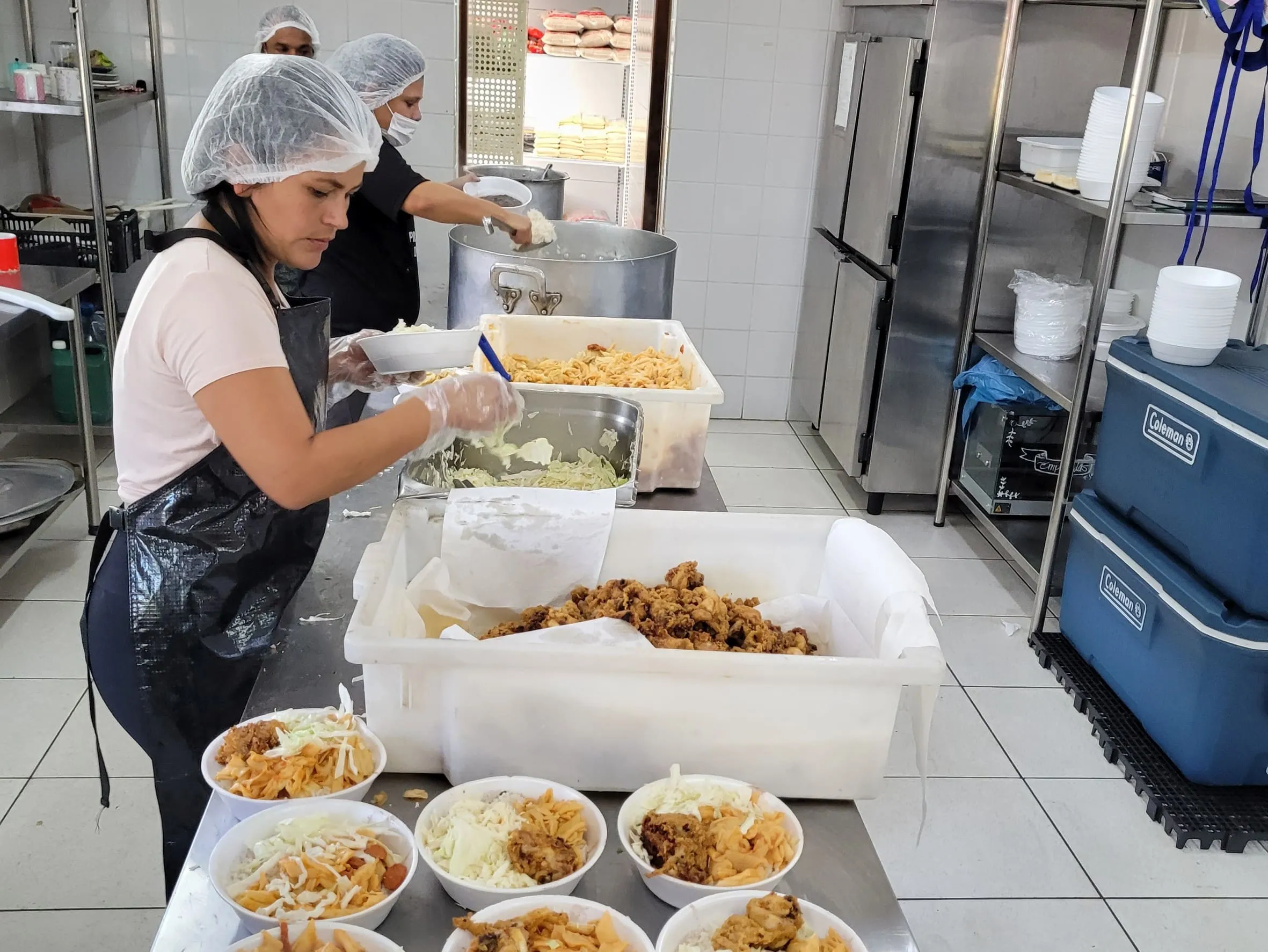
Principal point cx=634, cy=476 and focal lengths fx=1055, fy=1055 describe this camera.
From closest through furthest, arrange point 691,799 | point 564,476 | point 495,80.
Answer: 1. point 691,799
2. point 564,476
3. point 495,80

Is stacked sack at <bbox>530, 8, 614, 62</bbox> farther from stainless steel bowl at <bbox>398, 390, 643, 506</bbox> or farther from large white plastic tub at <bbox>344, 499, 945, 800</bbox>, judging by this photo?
large white plastic tub at <bbox>344, 499, 945, 800</bbox>

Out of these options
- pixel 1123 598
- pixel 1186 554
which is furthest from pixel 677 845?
pixel 1123 598

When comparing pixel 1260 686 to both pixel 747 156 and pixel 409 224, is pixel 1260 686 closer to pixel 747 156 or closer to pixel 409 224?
pixel 409 224

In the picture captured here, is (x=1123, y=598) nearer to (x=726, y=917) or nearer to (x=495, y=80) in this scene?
(x=726, y=917)

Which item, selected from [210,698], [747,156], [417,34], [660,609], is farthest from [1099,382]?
[417,34]

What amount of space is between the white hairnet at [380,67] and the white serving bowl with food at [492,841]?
2.18m

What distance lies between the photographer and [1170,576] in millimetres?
2396

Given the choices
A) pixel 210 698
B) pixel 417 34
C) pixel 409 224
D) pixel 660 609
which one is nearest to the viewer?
pixel 660 609

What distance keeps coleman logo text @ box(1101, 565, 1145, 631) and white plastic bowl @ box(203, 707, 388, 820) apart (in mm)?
2029

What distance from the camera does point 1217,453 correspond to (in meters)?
2.27

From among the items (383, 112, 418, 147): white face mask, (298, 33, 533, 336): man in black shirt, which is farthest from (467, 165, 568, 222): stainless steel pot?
(298, 33, 533, 336): man in black shirt

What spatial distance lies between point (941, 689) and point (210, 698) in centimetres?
196

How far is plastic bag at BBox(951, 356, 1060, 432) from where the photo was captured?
342 centimetres

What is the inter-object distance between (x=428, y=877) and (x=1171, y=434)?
206 centimetres
